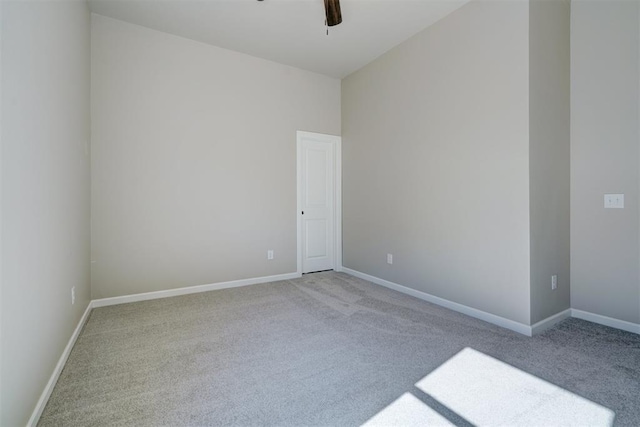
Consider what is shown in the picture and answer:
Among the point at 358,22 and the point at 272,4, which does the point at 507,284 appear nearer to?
the point at 358,22

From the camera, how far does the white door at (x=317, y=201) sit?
4.43 meters

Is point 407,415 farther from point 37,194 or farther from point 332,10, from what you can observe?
point 332,10

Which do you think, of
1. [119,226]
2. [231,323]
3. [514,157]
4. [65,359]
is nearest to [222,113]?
[119,226]

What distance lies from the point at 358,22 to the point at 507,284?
9.59 feet

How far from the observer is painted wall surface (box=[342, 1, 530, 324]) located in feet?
8.25

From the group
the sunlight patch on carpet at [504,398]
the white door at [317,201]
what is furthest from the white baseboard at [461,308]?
A: the white door at [317,201]

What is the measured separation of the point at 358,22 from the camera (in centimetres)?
317

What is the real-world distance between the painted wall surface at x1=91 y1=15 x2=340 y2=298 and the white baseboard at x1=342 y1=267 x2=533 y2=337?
133 cm

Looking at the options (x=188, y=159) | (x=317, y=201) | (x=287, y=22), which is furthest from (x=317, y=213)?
(x=287, y=22)

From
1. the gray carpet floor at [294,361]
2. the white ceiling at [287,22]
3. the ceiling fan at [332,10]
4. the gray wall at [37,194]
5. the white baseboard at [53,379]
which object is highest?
the white ceiling at [287,22]

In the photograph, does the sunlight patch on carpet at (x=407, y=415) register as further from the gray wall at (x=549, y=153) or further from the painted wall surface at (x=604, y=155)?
the painted wall surface at (x=604, y=155)

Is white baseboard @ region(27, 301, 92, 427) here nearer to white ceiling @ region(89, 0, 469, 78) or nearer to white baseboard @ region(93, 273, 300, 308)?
white baseboard @ region(93, 273, 300, 308)

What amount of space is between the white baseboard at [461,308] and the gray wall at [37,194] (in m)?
3.12

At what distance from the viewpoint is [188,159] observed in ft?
11.7
